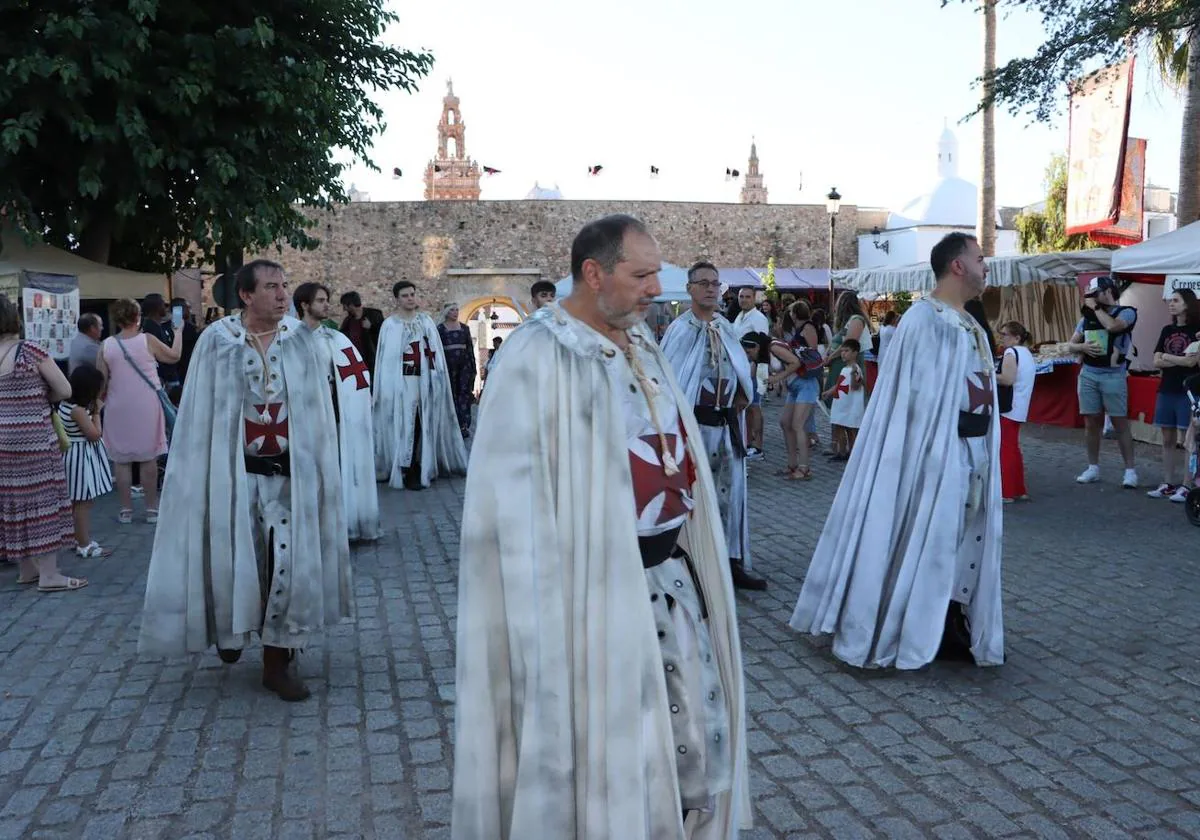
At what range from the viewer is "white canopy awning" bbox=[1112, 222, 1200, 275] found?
1078 centimetres

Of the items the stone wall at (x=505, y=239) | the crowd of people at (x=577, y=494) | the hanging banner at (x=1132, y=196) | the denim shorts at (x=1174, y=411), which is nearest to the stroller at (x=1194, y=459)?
the denim shorts at (x=1174, y=411)

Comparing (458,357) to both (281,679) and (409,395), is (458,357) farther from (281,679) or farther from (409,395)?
(281,679)

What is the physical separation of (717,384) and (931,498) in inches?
66.5

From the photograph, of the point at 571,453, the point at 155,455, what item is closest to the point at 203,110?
the point at 155,455

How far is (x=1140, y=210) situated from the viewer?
53.2ft

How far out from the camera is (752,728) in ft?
13.7

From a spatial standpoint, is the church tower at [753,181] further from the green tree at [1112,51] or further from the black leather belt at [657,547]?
the black leather belt at [657,547]

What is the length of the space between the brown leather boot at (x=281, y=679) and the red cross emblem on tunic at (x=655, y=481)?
2706 mm

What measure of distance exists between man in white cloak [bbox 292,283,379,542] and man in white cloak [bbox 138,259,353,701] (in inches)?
98.0

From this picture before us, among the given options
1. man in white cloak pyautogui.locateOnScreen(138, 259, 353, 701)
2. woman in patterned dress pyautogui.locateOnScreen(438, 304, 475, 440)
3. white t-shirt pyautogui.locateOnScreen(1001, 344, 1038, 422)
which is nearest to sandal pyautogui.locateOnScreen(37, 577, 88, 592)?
man in white cloak pyautogui.locateOnScreen(138, 259, 353, 701)

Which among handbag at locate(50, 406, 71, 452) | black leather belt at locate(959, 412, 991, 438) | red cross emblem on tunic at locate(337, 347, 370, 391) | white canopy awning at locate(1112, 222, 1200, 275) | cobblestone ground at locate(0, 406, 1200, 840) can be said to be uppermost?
white canopy awning at locate(1112, 222, 1200, 275)

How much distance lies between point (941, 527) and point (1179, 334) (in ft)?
18.9

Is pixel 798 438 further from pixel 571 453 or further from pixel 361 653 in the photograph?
pixel 571 453

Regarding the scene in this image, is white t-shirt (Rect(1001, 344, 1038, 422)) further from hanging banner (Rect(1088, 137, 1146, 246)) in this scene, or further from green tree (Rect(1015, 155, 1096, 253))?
green tree (Rect(1015, 155, 1096, 253))
